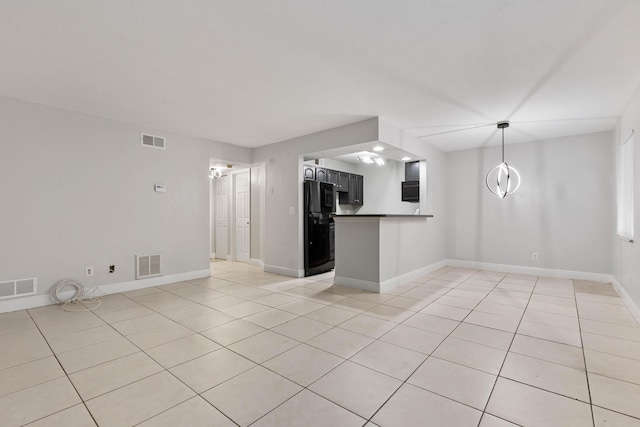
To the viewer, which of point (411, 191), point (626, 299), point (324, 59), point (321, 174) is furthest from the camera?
point (411, 191)

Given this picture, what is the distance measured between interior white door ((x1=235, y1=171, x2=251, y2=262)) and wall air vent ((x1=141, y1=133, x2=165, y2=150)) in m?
2.37

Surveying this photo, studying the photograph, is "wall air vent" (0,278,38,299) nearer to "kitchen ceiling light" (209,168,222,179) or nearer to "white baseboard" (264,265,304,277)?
"white baseboard" (264,265,304,277)

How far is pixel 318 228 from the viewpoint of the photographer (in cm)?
564

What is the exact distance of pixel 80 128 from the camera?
399 cm

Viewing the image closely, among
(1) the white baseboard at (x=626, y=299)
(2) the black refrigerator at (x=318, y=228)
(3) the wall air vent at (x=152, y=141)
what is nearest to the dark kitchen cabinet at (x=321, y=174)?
(2) the black refrigerator at (x=318, y=228)

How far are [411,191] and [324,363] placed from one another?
5216 mm

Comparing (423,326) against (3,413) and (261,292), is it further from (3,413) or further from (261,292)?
(3,413)

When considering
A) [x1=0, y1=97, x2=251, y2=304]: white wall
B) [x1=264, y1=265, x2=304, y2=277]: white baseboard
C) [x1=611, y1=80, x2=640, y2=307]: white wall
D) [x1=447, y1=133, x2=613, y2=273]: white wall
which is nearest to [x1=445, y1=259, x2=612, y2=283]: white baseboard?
[x1=447, y1=133, x2=613, y2=273]: white wall

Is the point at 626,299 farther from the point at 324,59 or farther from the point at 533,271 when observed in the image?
the point at 324,59

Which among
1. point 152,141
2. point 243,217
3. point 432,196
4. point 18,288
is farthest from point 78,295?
point 432,196

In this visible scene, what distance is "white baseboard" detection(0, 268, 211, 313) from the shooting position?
3473mm

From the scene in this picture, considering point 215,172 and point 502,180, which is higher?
point 215,172

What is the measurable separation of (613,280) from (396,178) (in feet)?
14.3

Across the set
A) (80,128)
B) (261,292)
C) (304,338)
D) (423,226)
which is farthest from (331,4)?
(423,226)
